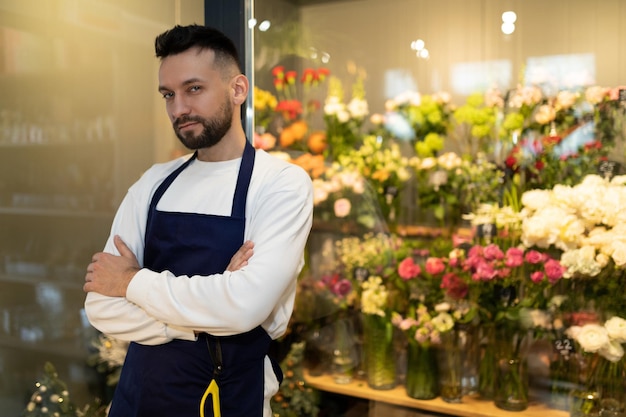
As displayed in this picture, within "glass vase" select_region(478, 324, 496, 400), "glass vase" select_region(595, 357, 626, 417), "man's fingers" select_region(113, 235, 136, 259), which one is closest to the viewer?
"man's fingers" select_region(113, 235, 136, 259)

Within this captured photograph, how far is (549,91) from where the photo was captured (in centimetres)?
253

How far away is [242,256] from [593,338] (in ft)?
4.26

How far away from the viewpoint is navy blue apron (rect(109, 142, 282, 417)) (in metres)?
1.84

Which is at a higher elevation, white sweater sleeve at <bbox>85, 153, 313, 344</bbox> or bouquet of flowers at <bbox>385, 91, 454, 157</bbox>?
bouquet of flowers at <bbox>385, 91, 454, 157</bbox>

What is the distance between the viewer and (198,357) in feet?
6.04

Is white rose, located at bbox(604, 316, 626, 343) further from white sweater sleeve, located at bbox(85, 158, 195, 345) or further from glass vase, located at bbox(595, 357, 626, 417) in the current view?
white sweater sleeve, located at bbox(85, 158, 195, 345)

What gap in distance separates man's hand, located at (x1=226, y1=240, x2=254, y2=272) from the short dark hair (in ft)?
1.79

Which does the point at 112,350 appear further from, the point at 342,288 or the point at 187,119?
the point at 187,119

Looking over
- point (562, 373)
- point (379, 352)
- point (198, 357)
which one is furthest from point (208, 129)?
point (562, 373)

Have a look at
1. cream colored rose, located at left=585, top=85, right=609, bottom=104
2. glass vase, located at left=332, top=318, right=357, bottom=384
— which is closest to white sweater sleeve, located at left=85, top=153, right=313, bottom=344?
glass vase, located at left=332, top=318, right=357, bottom=384

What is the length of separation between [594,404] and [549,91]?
1.15m

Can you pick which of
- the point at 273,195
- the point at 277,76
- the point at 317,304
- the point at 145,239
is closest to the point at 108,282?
the point at 145,239

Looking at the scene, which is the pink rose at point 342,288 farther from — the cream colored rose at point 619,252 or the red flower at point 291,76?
the cream colored rose at point 619,252

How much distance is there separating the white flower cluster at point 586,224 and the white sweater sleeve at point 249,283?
100 centimetres
